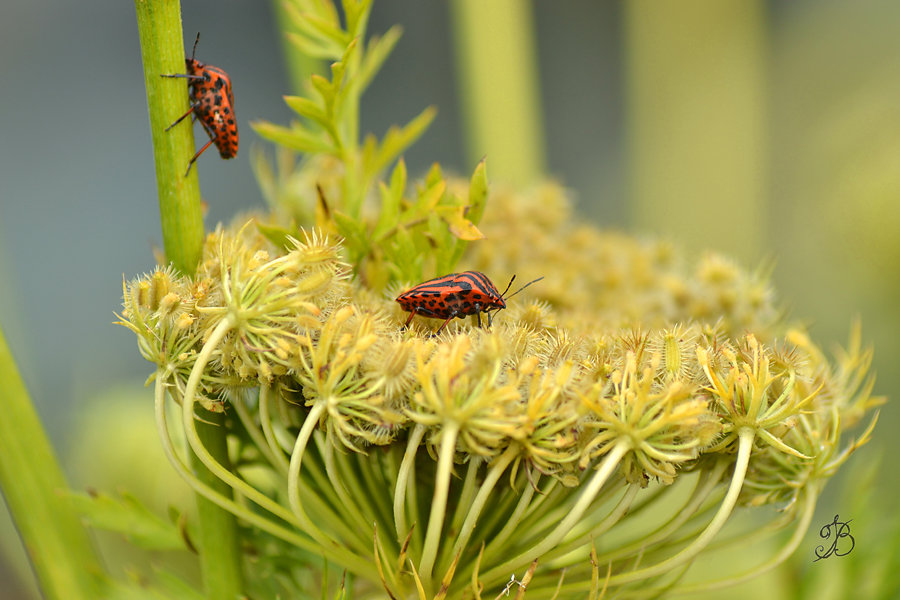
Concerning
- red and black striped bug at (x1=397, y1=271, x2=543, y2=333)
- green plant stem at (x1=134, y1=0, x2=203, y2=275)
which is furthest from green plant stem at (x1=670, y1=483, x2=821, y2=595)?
green plant stem at (x1=134, y1=0, x2=203, y2=275)

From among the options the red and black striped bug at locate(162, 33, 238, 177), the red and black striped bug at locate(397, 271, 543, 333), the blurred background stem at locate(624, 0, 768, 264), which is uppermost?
the blurred background stem at locate(624, 0, 768, 264)

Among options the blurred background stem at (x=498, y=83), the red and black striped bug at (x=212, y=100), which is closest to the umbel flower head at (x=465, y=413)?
the red and black striped bug at (x=212, y=100)

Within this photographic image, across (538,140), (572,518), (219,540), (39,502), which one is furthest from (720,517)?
(538,140)

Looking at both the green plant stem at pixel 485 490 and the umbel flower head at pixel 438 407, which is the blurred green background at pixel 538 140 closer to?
the umbel flower head at pixel 438 407

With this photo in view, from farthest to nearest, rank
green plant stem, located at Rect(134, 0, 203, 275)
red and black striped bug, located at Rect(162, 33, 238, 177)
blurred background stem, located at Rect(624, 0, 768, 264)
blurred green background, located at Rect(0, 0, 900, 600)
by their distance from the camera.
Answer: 1. blurred background stem, located at Rect(624, 0, 768, 264)
2. blurred green background, located at Rect(0, 0, 900, 600)
3. red and black striped bug, located at Rect(162, 33, 238, 177)
4. green plant stem, located at Rect(134, 0, 203, 275)

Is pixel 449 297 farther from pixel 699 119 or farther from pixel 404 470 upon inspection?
pixel 699 119

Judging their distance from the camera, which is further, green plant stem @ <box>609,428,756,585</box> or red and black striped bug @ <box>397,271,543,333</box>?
red and black striped bug @ <box>397,271,543,333</box>

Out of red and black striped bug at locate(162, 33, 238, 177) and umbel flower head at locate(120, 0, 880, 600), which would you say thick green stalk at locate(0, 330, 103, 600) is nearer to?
umbel flower head at locate(120, 0, 880, 600)
